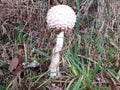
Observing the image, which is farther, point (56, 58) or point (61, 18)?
point (56, 58)

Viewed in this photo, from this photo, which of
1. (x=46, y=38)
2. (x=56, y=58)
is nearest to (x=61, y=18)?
(x=56, y=58)

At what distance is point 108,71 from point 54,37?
78cm

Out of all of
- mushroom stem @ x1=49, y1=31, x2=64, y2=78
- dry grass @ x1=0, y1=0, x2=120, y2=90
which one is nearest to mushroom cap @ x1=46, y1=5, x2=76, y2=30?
mushroom stem @ x1=49, y1=31, x2=64, y2=78

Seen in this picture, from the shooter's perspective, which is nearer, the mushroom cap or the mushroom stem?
the mushroom cap

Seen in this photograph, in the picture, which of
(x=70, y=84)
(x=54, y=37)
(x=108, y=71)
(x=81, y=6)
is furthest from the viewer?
(x=81, y=6)

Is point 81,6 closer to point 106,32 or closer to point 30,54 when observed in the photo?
point 106,32

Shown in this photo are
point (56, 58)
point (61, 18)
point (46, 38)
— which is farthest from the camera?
point (46, 38)

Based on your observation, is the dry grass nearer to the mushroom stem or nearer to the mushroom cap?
the mushroom stem

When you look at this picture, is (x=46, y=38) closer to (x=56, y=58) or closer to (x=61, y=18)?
(x=56, y=58)

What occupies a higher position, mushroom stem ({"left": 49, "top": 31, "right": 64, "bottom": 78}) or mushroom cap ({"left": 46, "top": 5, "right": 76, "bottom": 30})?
mushroom cap ({"left": 46, "top": 5, "right": 76, "bottom": 30})

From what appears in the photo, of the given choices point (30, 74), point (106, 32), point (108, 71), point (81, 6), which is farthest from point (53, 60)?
point (81, 6)

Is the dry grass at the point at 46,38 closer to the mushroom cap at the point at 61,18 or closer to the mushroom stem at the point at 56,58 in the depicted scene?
the mushroom stem at the point at 56,58

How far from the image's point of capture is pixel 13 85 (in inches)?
110

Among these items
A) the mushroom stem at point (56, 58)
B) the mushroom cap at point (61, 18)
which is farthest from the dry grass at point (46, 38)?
the mushroom cap at point (61, 18)
